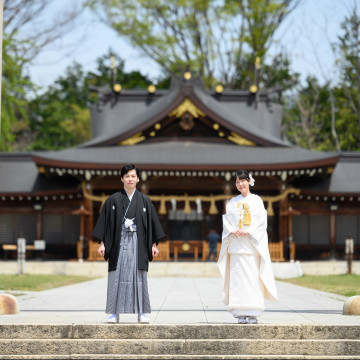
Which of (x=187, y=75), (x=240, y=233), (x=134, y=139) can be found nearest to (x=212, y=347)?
(x=240, y=233)

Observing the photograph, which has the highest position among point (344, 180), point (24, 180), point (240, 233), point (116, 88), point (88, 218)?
point (116, 88)

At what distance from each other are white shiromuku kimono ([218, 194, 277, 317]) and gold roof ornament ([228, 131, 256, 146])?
63.4ft

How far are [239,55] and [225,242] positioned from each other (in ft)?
106

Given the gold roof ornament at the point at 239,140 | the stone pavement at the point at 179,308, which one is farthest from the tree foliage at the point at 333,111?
the stone pavement at the point at 179,308

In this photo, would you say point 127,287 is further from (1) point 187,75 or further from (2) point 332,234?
(1) point 187,75

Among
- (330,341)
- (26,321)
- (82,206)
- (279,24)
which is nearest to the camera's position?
(330,341)

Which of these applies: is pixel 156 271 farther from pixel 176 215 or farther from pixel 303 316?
pixel 303 316

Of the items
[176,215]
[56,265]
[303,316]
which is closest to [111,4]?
[176,215]

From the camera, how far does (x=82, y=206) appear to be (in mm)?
25891

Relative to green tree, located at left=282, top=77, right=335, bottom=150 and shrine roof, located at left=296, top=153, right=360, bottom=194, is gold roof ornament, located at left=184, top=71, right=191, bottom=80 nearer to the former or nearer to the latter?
shrine roof, located at left=296, top=153, right=360, bottom=194

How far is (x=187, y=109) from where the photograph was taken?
27469mm

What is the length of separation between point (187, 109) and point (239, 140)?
2.33 meters

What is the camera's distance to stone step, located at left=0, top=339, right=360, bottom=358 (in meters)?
7.61

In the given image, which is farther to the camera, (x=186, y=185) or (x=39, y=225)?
(x=39, y=225)
